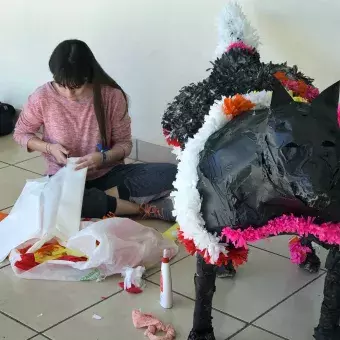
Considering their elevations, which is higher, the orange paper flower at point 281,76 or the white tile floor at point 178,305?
the orange paper flower at point 281,76

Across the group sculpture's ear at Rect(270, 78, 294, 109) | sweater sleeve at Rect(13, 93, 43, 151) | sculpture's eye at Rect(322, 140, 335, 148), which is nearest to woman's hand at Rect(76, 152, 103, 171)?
sweater sleeve at Rect(13, 93, 43, 151)

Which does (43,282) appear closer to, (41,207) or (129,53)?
(41,207)

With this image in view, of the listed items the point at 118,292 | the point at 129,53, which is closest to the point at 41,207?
the point at 118,292

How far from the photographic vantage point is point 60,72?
2088 millimetres

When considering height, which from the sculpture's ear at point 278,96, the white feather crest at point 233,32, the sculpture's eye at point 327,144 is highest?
the white feather crest at point 233,32

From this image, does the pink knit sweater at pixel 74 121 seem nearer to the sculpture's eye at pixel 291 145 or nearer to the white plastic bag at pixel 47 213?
the white plastic bag at pixel 47 213

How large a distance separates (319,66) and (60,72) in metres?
0.87

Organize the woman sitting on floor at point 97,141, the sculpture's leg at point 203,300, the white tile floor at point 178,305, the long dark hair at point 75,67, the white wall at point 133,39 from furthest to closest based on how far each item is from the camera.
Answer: the white wall at point 133,39, the woman sitting on floor at point 97,141, the long dark hair at point 75,67, the white tile floor at point 178,305, the sculpture's leg at point 203,300

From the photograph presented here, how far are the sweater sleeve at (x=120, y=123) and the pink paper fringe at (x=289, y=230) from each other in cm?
105

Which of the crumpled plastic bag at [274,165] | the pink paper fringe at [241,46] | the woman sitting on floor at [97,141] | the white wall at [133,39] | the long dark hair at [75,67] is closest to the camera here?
the crumpled plastic bag at [274,165]

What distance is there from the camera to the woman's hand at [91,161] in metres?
2.14

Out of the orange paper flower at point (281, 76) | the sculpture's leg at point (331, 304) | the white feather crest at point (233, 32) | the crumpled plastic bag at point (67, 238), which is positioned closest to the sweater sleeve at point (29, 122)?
the crumpled plastic bag at point (67, 238)

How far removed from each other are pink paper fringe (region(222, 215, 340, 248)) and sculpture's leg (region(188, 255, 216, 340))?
18cm

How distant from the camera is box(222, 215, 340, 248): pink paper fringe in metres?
1.23
